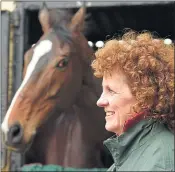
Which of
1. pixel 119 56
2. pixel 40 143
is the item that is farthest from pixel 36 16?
pixel 119 56

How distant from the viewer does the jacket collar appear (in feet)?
4.06

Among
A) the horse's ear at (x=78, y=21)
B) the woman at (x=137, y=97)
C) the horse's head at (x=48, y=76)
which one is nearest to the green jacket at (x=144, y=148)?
the woman at (x=137, y=97)

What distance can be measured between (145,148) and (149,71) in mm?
196

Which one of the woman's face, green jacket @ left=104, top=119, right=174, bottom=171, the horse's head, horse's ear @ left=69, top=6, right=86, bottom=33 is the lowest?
green jacket @ left=104, top=119, right=174, bottom=171

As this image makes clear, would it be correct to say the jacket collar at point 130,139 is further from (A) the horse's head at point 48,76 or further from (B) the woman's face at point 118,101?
(A) the horse's head at point 48,76

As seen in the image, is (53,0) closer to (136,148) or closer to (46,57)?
(46,57)

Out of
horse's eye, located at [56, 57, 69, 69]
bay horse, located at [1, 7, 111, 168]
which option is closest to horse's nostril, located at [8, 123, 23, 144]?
bay horse, located at [1, 7, 111, 168]

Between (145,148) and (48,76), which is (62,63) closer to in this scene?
(48,76)

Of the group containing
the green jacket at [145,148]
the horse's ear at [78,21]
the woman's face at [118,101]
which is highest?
the horse's ear at [78,21]

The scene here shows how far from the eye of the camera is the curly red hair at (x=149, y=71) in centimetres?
126

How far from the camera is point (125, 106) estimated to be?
1296 millimetres

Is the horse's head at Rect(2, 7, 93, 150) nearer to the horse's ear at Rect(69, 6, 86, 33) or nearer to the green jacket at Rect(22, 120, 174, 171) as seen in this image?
the horse's ear at Rect(69, 6, 86, 33)

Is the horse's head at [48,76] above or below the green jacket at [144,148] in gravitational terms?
above

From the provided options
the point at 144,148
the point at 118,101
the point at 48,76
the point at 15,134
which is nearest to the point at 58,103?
→ the point at 48,76
